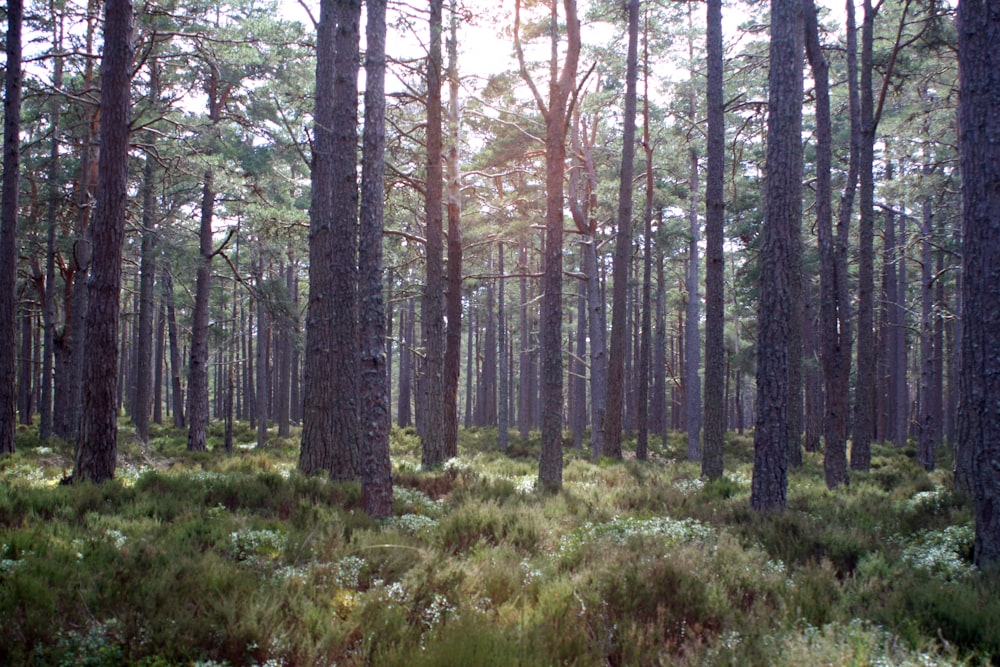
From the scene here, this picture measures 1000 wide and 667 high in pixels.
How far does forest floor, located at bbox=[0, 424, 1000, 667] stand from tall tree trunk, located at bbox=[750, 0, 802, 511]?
0.73 metres

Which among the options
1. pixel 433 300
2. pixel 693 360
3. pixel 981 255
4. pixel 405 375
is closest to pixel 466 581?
pixel 981 255

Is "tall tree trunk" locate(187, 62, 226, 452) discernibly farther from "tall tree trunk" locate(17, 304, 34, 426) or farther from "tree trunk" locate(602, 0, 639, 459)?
"tree trunk" locate(602, 0, 639, 459)

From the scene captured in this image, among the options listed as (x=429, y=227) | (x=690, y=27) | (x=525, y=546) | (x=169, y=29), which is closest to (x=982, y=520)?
(x=525, y=546)

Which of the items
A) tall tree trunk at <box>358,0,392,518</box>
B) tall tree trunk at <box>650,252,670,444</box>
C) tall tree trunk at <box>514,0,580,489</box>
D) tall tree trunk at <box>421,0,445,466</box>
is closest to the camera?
tall tree trunk at <box>358,0,392,518</box>

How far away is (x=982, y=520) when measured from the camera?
5.84 meters

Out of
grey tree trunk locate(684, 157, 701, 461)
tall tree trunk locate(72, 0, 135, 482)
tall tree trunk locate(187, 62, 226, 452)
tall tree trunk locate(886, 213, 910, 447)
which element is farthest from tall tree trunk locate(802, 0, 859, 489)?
tall tree trunk locate(886, 213, 910, 447)

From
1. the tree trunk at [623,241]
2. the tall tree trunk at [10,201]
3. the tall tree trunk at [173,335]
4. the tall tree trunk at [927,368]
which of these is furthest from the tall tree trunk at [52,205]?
the tall tree trunk at [927,368]

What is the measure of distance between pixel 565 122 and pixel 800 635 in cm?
874

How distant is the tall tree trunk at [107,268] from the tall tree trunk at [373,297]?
3.60 meters

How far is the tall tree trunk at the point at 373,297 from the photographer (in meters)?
7.19

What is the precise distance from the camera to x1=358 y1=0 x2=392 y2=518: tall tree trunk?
7.19 m

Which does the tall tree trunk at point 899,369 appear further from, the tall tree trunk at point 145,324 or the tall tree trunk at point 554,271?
the tall tree trunk at point 145,324

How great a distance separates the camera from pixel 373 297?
7.19m

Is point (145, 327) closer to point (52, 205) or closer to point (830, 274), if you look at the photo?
point (52, 205)
